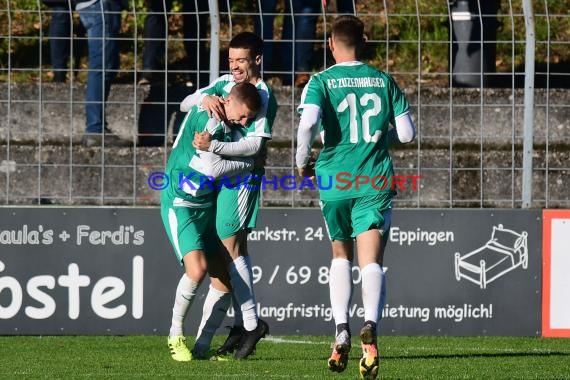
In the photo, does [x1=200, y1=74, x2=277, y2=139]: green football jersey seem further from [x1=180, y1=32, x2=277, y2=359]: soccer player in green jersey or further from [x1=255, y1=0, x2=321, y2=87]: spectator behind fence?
[x1=255, y1=0, x2=321, y2=87]: spectator behind fence

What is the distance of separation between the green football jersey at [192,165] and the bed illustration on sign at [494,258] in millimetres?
2614

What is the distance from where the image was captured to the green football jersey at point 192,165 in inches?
318

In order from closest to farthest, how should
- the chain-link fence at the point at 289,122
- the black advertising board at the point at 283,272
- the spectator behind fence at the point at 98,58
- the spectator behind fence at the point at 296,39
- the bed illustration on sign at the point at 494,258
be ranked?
1. the black advertising board at the point at 283,272
2. the bed illustration on sign at the point at 494,258
3. the chain-link fence at the point at 289,122
4. the spectator behind fence at the point at 98,58
5. the spectator behind fence at the point at 296,39

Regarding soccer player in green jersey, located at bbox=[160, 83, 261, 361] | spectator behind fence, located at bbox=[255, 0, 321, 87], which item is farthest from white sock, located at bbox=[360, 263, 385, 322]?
spectator behind fence, located at bbox=[255, 0, 321, 87]

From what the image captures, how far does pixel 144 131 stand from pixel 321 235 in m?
2.21

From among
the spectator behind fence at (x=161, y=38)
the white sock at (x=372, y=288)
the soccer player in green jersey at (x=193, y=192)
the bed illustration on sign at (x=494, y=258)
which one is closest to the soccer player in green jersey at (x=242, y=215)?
the soccer player in green jersey at (x=193, y=192)

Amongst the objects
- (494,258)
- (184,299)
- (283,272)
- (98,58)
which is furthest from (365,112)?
(98,58)

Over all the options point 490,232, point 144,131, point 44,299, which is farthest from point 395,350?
point 144,131

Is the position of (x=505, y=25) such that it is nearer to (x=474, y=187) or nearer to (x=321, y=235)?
(x=474, y=187)

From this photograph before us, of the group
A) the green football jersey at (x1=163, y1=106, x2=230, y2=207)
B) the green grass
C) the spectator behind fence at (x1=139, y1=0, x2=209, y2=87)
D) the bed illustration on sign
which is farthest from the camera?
the spectator behind fence at (x1=139, y1=0, x2=209, y2=87)

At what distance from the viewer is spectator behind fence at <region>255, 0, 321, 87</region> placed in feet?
36.7

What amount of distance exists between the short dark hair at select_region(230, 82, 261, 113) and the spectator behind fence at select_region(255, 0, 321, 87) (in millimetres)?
2743

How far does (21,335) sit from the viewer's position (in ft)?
32.5

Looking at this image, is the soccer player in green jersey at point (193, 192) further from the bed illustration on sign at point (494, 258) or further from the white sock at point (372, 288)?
the bed illustration on sign at point (494, 258)
